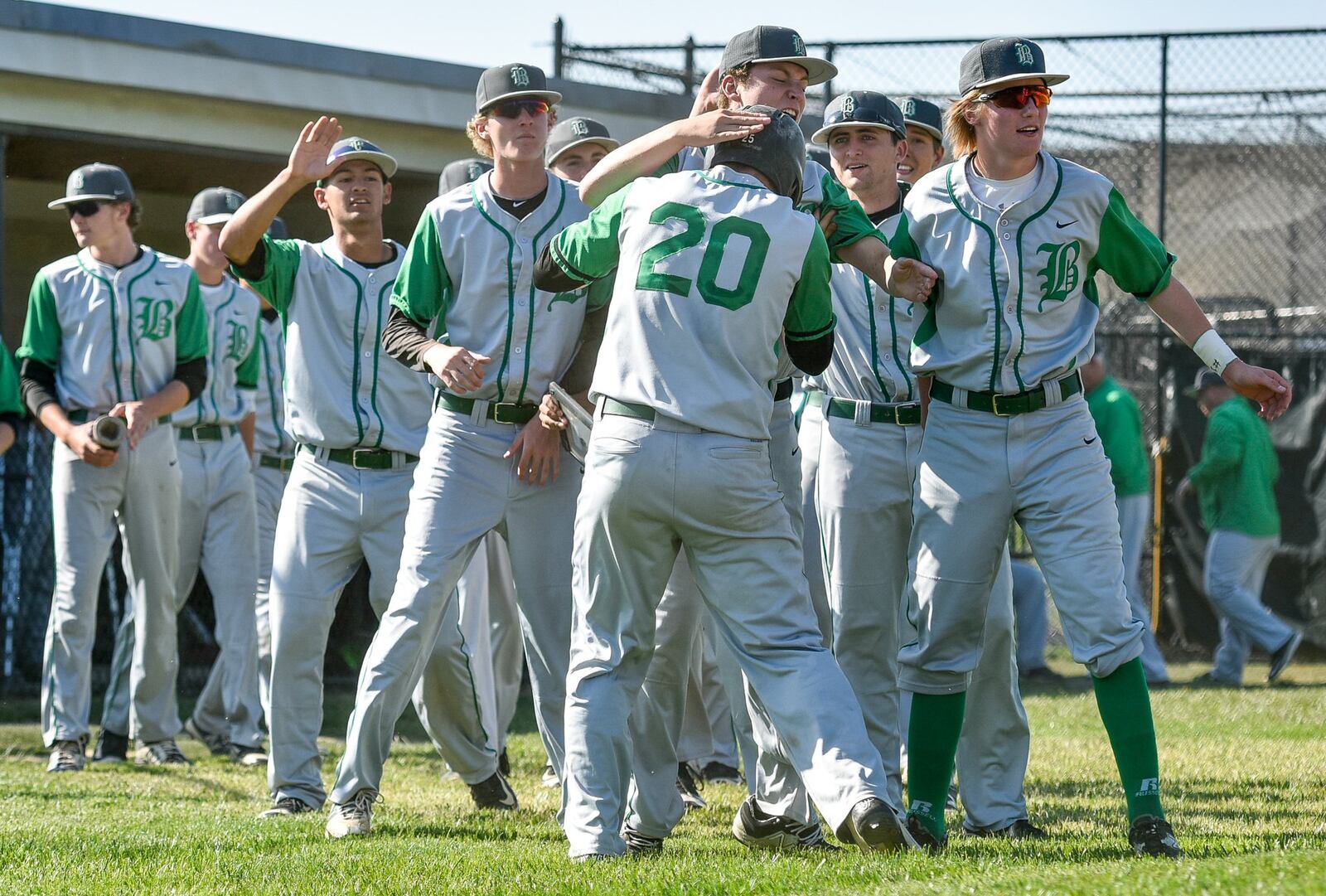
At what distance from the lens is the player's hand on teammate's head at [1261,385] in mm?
4766

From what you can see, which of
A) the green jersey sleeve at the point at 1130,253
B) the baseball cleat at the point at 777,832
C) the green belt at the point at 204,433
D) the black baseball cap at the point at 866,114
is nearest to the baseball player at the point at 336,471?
the baseball cleat at the point at 777,832

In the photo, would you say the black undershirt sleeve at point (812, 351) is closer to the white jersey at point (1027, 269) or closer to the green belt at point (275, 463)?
the white jersey at point (1027, 269)

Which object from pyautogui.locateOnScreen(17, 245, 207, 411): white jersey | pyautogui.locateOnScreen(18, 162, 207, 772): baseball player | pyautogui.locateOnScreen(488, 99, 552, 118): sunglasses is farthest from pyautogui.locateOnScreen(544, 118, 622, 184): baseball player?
pyautogui.locateOnScreen(488, 99, 552, 118): sunglasses

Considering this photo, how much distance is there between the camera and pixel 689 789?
6176 mm

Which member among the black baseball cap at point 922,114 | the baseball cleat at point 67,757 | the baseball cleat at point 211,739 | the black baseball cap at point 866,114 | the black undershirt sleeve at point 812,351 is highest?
the black baseball cap at point 922,114

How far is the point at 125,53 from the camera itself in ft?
32.1

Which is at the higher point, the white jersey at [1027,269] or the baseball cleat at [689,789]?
the white jersey at [1027,269]

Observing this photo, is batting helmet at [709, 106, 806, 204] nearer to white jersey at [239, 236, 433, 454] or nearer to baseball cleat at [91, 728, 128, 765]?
white jersey at [239, 236, 433, 454]

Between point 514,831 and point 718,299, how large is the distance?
2.07m

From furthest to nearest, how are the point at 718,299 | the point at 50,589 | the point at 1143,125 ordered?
the point at 1143,125
the point at 50,589
the point at 718,299

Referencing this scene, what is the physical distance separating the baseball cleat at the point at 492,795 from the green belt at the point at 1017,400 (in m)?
2.33

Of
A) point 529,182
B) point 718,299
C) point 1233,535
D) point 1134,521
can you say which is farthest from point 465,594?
point 1233,535

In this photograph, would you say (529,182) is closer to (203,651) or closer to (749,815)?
(749,815)

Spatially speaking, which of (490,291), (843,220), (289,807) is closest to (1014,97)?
→ (843,220)
